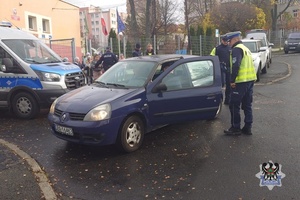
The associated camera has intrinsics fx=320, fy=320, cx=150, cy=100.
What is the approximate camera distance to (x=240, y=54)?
595 cm

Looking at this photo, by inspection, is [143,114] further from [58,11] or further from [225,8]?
[225,8]

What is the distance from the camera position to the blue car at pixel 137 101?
5.00 meters

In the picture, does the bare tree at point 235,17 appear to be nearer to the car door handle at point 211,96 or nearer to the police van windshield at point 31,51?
the police van windshield at point 31,51

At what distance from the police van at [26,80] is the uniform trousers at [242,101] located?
163 inches

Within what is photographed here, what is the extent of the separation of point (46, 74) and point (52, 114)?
102 inches

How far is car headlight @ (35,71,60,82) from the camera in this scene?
25.5 ft

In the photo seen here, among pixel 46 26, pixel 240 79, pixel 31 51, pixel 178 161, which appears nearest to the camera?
pixel 178 161

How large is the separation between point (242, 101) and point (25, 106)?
17.1 ft

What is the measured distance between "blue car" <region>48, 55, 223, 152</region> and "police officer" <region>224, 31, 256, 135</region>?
18.4 inches

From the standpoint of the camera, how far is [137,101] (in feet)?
17.6

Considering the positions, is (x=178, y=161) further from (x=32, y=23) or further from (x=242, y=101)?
(x=32, y=23)

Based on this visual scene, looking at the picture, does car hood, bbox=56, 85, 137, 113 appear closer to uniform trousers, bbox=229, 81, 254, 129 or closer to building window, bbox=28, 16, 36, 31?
uniform trousers, bbox=229, 81, 254, 129

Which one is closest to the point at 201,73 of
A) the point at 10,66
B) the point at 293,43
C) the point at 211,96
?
the point at 211,96

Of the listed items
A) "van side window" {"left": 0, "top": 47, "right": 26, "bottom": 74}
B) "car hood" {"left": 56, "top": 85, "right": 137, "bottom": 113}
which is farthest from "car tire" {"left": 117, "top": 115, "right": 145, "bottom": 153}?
"van side window" {"left": 0, "top": 47, "right": 26, "bottom": 74}
